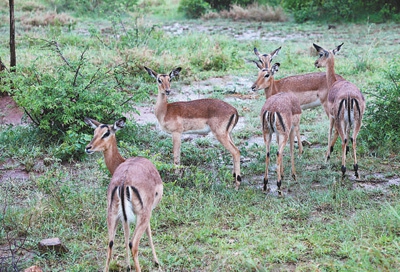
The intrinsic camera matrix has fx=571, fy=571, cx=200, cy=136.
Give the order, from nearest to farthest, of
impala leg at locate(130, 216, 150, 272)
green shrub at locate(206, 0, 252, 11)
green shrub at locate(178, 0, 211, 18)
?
impala leg at locate(130, 216, 150, 272) < green shrub at locate(178, 0, 211, 18) < green shrub at locate(206, 0, 252, 11)

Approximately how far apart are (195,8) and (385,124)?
12144 millimetres

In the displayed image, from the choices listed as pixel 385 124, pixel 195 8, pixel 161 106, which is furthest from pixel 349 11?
pixel 161 106

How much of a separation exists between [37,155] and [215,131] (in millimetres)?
2070

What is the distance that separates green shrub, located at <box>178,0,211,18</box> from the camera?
1808 cm

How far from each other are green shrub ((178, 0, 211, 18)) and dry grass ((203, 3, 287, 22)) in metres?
0.46

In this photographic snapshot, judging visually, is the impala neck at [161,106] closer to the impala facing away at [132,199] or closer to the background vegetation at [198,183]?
the background vegetation at [198,183]

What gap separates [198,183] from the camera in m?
5.56

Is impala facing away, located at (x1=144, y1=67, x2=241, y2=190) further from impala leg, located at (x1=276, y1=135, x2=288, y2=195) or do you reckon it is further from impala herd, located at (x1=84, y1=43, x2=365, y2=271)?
impala leg, located at (x1=276, y1=135, x2=288, y2=195)

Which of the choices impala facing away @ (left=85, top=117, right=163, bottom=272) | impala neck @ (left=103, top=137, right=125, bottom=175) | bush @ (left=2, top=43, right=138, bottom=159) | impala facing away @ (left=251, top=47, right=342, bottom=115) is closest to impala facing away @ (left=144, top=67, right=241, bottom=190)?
bush @ (left=2, top=43, right=138, bottom=159)

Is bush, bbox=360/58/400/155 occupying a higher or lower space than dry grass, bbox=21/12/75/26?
lower

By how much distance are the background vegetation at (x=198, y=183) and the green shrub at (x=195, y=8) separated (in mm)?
7410

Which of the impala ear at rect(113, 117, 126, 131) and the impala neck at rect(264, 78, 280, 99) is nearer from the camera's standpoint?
the impala ear at rect(113, 117, 126, 131)

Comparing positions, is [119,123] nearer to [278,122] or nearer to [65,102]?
[278,122]

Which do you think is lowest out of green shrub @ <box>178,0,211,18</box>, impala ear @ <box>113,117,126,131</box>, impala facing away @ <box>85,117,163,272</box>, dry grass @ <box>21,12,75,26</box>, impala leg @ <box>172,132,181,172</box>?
impala leg @ <box>172,132,181,172</box>
